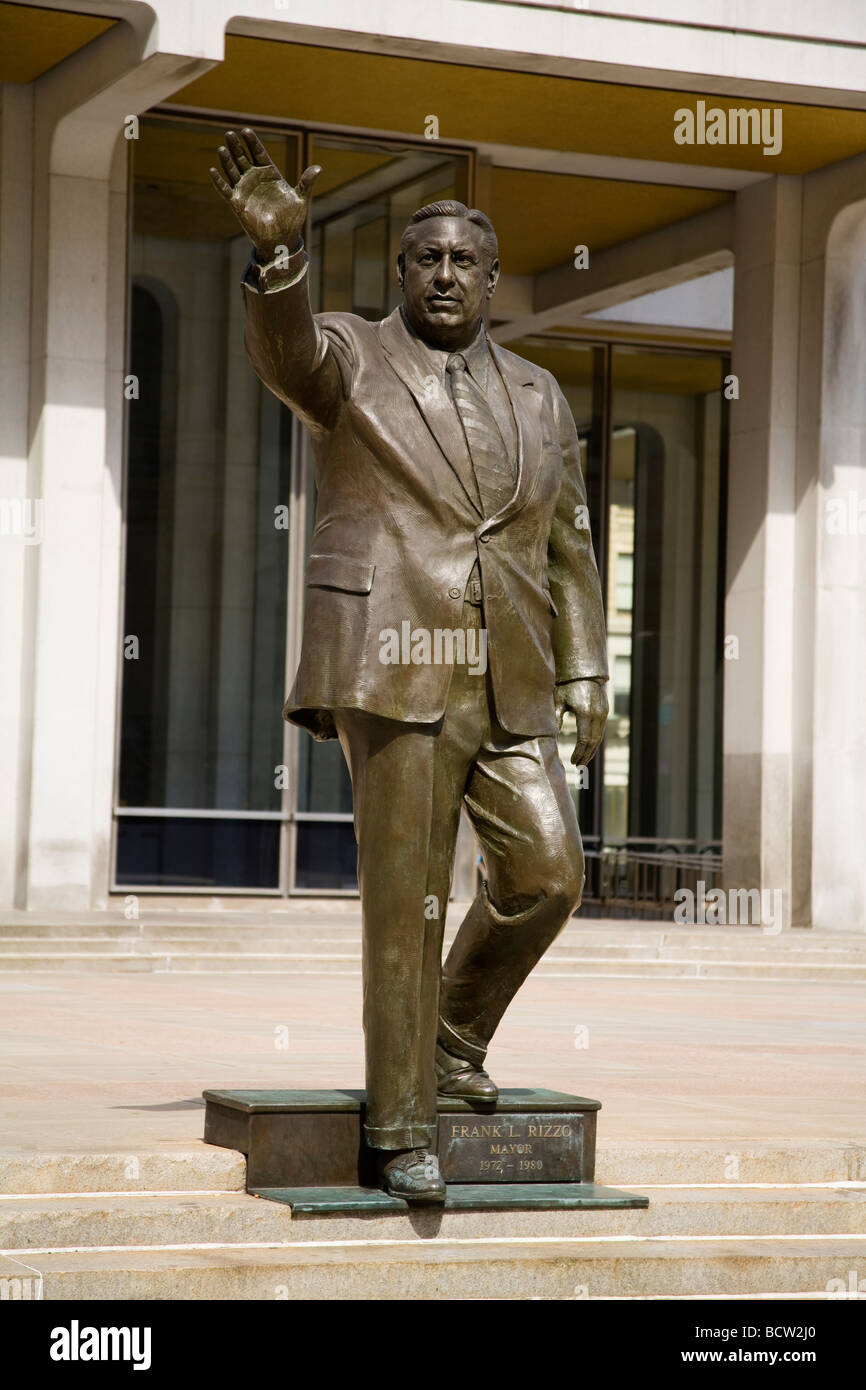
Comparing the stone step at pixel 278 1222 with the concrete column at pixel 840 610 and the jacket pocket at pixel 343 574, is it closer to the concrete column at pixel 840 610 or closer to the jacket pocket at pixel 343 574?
the jacket pocket at pixel 343 574

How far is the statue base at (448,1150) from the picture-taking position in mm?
5305

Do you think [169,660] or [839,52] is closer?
[839,52]

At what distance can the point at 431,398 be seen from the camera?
539cm

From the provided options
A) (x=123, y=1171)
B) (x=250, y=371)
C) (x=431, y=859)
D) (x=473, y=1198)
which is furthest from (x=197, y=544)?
(x=473, y=1198)

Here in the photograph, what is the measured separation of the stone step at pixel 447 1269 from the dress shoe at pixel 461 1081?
0.39 metres

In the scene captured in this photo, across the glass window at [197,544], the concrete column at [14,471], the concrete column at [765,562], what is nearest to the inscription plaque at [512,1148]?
the concrete column at [14,471]

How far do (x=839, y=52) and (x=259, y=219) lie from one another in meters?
11.8

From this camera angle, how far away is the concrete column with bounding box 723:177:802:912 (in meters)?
17.9

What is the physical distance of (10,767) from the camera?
16.0 m

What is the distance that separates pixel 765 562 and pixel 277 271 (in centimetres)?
1340

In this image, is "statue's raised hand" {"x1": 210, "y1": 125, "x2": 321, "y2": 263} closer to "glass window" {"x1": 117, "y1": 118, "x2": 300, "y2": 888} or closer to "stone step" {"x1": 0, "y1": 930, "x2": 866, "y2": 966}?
"stone step" {"x1": 0, "y1": 930, "x2": 866, "y2": 966}

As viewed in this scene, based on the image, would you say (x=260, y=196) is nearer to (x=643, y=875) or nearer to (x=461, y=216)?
(x=461, y=216)
